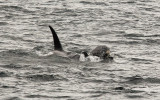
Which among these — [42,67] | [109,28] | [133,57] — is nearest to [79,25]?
[109,28]

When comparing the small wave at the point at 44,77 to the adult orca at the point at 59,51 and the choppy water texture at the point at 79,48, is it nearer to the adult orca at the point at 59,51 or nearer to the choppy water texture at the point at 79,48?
the choppy water texture at the point at 79,48

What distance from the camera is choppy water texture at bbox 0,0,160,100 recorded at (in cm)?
1631

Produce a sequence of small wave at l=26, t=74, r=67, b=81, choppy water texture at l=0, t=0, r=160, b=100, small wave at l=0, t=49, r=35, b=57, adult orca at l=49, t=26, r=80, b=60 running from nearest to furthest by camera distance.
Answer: choppy water texture at l=0, t=0, r=160, b=100
small wave at l=26, t=74, r=67, b=81
adult orca at l=49, t=26, r=80, b=60
small wave at l=0, t=49, r=35, b=57

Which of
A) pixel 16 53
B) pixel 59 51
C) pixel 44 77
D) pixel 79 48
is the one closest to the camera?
pixel 44 77

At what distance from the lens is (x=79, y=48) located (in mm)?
23234

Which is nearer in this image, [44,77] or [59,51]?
[44,77]

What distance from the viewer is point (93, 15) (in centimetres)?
3045

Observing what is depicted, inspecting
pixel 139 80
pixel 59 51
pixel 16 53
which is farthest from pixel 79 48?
pixel 139 80

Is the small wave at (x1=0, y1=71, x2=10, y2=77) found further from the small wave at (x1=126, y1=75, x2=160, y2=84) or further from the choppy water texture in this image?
the small wave at (x1=126, y1=75, x2=160, y2=84)

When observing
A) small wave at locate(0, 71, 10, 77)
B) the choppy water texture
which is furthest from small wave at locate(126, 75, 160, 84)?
small wave at locate(0, 71, 10, 77)

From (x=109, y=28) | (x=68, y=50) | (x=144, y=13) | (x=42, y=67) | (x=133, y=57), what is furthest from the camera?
(x=144, y=13)

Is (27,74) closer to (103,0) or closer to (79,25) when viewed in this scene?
(79,25)

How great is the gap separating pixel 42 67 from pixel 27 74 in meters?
1.27

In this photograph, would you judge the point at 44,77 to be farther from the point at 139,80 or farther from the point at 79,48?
the point at 79,48
